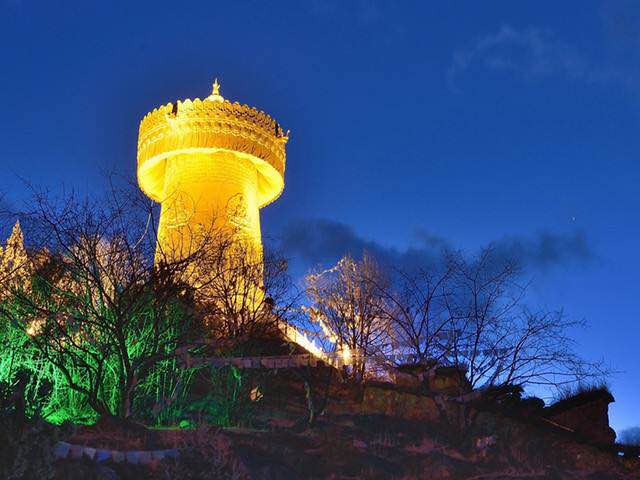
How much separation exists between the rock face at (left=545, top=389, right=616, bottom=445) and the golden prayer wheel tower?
13.6 metres

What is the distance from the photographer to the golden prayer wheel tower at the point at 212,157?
91.1 ft

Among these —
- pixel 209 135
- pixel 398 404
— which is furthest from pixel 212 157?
pixel 398 404

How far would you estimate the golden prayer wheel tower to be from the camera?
2777 cm

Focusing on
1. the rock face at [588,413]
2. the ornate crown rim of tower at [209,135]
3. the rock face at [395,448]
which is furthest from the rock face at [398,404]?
the ornate crown rim of tower at [209,135]

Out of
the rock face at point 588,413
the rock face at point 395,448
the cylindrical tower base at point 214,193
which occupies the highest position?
the cylindrical tower base at point 214,193

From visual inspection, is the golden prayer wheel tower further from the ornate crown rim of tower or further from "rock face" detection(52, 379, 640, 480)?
"rock face" detection(52, 379, 640, 480)

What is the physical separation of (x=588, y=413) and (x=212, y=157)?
17918 mm

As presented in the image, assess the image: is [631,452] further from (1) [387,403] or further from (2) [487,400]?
(1) [387,403]

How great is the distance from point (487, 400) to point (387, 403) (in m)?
3.24

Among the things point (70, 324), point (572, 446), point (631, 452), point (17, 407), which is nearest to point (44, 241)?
point (70, 324)

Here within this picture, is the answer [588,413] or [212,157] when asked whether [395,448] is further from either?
[212,157]

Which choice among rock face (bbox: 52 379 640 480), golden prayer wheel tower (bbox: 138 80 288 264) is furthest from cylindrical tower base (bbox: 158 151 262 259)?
rock face (bbox: 52 379 640 480)

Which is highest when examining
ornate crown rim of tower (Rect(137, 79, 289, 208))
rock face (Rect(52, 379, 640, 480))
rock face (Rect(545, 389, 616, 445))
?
ornate crown rim of tower (Rect(137, 79, 289, 208))

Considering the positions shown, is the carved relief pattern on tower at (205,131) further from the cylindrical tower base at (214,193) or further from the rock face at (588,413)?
the rock face at (588,413)
